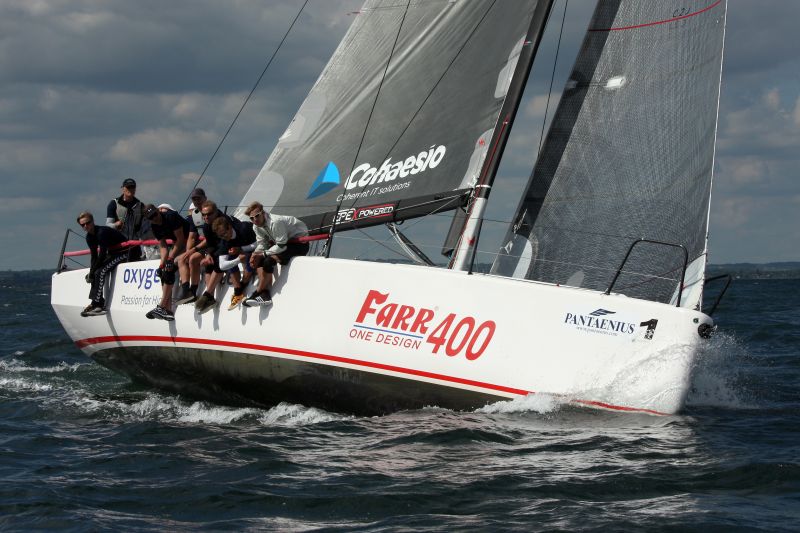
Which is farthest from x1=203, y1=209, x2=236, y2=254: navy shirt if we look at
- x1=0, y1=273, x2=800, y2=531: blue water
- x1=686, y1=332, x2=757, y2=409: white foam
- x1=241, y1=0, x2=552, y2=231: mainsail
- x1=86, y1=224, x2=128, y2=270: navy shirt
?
x1=686, y1=332, x2=757, y2=409: white foam

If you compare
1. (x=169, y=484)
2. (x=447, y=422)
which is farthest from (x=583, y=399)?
(x=169, y=484)

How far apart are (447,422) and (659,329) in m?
1.80

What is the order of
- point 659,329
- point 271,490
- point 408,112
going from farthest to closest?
point 408,112
point 659,329
point 271,490

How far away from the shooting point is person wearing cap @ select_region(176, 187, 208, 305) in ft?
30.7

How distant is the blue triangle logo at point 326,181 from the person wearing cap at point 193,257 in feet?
3.59

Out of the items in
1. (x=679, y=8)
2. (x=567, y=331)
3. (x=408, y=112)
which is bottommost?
(x=567, y=331)

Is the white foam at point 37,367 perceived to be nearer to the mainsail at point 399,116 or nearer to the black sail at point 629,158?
the mainsail at point 399,116

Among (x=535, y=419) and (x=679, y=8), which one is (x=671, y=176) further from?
(x=535, y=419)

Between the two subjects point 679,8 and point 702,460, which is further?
point 679,8

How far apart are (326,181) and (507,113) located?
1984 mm

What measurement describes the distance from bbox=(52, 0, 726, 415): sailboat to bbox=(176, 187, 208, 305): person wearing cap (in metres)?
0.17

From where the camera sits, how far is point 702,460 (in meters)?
6.50

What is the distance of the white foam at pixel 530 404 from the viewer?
25.1 ft

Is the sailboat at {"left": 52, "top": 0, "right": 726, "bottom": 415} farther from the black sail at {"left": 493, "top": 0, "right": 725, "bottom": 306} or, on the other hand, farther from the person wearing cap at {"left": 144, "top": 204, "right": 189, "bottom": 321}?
the person wearing cap at {"left": 144, "top": 204, "right": 189, "bottom": 321}
